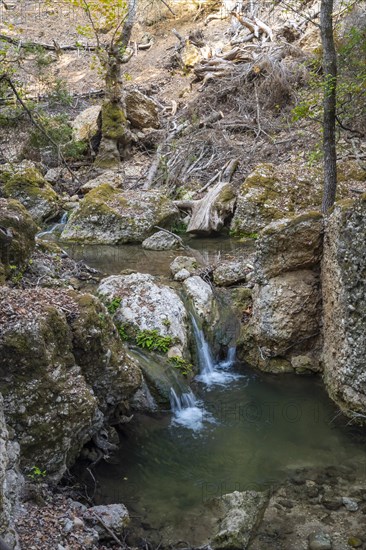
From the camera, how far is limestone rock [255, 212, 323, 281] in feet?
22.1

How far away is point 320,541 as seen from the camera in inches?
158

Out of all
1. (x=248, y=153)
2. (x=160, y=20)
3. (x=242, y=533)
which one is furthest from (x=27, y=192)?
(x=160, y=20)

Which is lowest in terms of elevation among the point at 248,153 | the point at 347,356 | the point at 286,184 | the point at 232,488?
the point at 232,488

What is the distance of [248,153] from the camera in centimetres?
1392

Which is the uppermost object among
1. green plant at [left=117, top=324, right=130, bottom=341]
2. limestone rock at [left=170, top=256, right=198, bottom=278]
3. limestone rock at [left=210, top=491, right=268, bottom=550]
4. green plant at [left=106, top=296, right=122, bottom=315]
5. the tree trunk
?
the tree trunk

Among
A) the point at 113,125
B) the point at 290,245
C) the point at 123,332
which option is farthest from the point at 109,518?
the point at 113,125

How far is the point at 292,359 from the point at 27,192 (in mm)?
8330

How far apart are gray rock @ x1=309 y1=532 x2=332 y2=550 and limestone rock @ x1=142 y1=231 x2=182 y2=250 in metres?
7.06

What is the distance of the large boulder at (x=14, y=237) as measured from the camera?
242 inches

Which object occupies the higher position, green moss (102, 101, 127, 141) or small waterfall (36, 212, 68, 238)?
green moss (102, 101, 127, 141)

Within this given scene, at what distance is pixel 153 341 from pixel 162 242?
14.1ft

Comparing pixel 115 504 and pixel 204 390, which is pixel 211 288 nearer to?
pixel 204 390

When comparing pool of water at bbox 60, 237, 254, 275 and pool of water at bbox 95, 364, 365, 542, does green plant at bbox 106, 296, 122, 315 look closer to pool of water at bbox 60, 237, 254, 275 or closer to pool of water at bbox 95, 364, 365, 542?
pool of water at bbox 95, 364, 365, 542

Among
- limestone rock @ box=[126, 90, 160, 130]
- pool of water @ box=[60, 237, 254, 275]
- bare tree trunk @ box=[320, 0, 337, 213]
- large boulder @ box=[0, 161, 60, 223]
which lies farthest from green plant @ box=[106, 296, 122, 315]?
limestone rock @ box=[126, 90, 160, 130]
